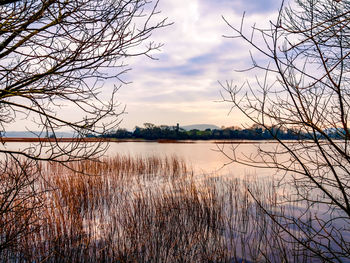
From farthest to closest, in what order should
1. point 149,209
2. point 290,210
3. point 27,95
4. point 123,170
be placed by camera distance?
point 123,170, point 290,210, point 149,209, point 27,95

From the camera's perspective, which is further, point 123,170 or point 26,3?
point 123,170

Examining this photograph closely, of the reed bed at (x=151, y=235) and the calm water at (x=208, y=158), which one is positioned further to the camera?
the calm water at (x=208, y=158)

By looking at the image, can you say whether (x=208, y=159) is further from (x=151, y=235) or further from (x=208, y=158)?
(x=151, y=235)

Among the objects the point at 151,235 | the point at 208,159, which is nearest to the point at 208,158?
the point at 208,159

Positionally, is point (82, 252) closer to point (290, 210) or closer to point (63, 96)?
point (63, 96)

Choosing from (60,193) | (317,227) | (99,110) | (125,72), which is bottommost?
(317,227)

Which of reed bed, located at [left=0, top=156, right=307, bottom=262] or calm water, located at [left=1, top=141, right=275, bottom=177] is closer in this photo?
reed bed, located at [left=0, top=156, right=307, bottom=262]

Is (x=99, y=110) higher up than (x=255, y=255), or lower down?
higher up

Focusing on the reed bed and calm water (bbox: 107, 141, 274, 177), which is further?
calm water (bbox: 107, 141, 274, 177)

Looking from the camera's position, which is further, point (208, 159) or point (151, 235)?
point (208, 159)

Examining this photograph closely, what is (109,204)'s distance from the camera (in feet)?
21.4

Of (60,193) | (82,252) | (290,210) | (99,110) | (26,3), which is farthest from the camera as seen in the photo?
(60,193)

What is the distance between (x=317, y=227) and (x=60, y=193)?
267 inches

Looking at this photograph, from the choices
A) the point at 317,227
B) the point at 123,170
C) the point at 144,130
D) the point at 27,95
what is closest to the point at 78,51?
the point at 27,95
